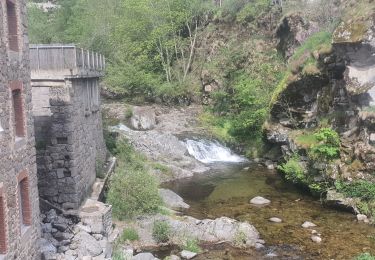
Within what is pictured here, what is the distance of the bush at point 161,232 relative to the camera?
17.0m

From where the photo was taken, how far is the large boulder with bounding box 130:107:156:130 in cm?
3503

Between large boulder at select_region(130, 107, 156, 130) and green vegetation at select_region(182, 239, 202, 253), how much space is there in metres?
18.7

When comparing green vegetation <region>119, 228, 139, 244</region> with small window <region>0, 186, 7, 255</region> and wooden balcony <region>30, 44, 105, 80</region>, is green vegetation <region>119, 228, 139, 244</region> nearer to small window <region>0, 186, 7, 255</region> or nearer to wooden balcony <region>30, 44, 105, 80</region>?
wooden balcony <region>30, 44, 105, 80</region>

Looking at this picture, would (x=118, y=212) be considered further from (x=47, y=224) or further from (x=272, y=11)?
(x=272, y=11)

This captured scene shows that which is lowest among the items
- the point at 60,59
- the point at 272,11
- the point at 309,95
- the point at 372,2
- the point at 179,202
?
the point at 179,202

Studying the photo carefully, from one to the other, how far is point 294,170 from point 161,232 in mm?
9387

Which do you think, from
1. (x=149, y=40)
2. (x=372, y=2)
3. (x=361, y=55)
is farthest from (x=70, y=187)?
(x=149, y=40)

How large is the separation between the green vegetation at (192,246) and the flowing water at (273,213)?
13.7 inches

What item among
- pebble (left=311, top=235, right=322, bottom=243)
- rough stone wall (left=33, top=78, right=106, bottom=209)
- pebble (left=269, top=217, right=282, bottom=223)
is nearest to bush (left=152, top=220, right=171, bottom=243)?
rough stone wall (left=33, top=78, right=106, bottom=209)

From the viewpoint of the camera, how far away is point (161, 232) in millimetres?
17047

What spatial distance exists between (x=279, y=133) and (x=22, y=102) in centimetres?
1883

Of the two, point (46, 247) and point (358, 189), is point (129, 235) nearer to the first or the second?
point (46, 247)

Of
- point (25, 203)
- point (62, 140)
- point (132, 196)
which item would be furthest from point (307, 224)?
point (25, 203)

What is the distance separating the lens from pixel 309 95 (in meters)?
26.2
